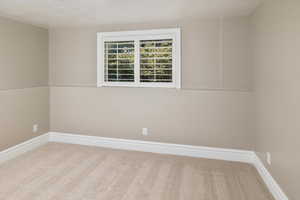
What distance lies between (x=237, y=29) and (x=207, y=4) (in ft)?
2.75

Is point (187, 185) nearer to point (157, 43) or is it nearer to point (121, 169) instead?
point (121, 169)

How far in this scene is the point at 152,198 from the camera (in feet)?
7.34

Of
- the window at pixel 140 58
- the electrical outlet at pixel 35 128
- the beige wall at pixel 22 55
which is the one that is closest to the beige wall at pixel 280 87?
the window at pixel 140 58

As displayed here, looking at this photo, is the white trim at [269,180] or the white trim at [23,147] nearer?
the white trim at [269,180]

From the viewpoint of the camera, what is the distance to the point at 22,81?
3480 millimetres

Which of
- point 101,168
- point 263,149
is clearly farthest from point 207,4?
point 101,168

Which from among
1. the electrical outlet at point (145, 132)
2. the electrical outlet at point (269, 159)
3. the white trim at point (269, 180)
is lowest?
the white trim at point (269, 180)

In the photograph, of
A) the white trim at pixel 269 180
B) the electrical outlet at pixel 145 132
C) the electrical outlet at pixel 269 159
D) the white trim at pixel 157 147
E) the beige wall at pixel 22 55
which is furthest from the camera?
the electrical outlet at pixel 145 132

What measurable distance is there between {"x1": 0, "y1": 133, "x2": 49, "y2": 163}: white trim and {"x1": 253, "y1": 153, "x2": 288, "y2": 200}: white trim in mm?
3759

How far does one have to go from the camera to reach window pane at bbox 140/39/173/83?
351 centimetres

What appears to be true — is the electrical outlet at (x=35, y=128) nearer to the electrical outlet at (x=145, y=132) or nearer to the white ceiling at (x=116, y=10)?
the white ceiling at (x=116, y=10)

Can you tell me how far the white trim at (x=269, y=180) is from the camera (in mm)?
2114

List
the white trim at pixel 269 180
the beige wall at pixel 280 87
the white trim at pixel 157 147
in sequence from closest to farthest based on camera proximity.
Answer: the beige wall at pixel 280 87 → the white trim at pixel 269 180 → the white trim at pixel 157 147

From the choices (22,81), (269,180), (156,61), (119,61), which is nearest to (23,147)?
(22,81)
